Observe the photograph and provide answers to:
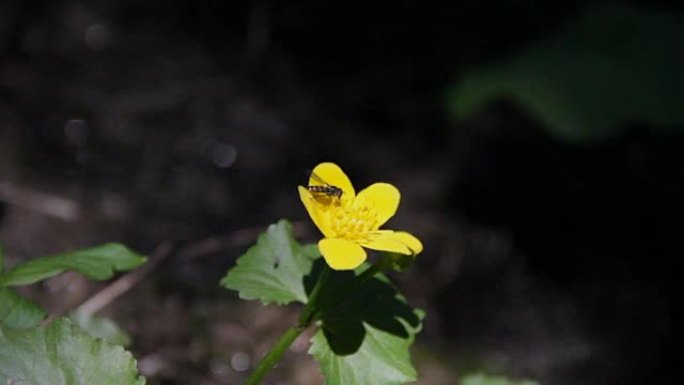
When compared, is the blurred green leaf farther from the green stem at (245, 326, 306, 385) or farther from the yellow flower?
the green stem at (245, 326, 306, 385)

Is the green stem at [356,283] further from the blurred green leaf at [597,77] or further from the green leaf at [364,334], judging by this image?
the blurred green leaf at [597,77]

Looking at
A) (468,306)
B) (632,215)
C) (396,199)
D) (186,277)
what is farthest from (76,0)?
(396,199)

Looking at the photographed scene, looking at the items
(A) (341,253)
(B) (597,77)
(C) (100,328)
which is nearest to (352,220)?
(A) (341,253)

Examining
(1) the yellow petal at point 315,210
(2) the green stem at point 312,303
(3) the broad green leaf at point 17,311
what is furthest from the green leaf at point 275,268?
(3) the broad green leaf at point 17,311

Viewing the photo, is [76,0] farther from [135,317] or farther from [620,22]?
[620,22]

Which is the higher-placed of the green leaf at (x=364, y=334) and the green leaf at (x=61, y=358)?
the green leaf at (x=364, y=334)

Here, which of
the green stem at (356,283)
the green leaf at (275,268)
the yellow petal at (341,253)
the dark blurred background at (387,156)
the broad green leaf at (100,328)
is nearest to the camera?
the yellow petal at (341,253)
